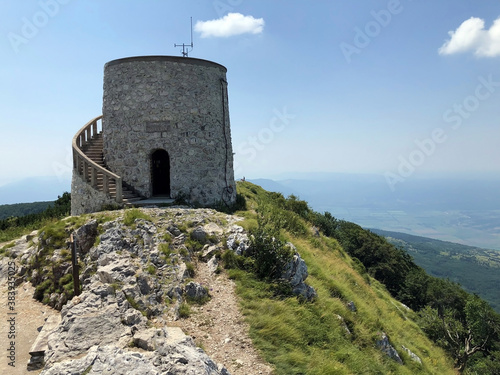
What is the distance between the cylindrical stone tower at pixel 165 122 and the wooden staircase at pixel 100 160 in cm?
34

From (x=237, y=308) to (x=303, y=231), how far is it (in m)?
11.1

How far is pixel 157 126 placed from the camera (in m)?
13.9

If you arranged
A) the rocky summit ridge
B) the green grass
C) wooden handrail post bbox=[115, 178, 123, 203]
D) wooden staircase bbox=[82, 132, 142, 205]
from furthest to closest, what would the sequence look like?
wooden staircase bbox=[82, 132, 142, 205], wooden handrail post bbox=[115, 178, 123, 203], the green grass, the rocky summit ridge

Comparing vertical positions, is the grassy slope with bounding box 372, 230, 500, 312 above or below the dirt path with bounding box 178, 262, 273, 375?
below

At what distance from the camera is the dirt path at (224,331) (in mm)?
5980

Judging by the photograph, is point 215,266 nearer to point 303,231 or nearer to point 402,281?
point 303,231

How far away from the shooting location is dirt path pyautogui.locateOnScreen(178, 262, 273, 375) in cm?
598

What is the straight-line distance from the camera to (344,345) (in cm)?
780

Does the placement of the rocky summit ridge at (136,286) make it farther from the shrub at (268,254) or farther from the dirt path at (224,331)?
the shrub at (268,254)

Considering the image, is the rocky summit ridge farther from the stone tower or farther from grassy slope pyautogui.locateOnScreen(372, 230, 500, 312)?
grassy slope pyautogui.locateOnScreen(372, 230, 500, 312)

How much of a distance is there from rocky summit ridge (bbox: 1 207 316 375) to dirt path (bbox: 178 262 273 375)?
77 mm

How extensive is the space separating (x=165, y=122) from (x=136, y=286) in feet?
27.3

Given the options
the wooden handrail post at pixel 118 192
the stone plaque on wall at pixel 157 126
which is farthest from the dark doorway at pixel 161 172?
the wooden handrail post at pixel 118 192

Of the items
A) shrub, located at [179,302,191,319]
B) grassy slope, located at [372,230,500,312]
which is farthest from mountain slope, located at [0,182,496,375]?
grassy slope, located at [372,230,500,312]
